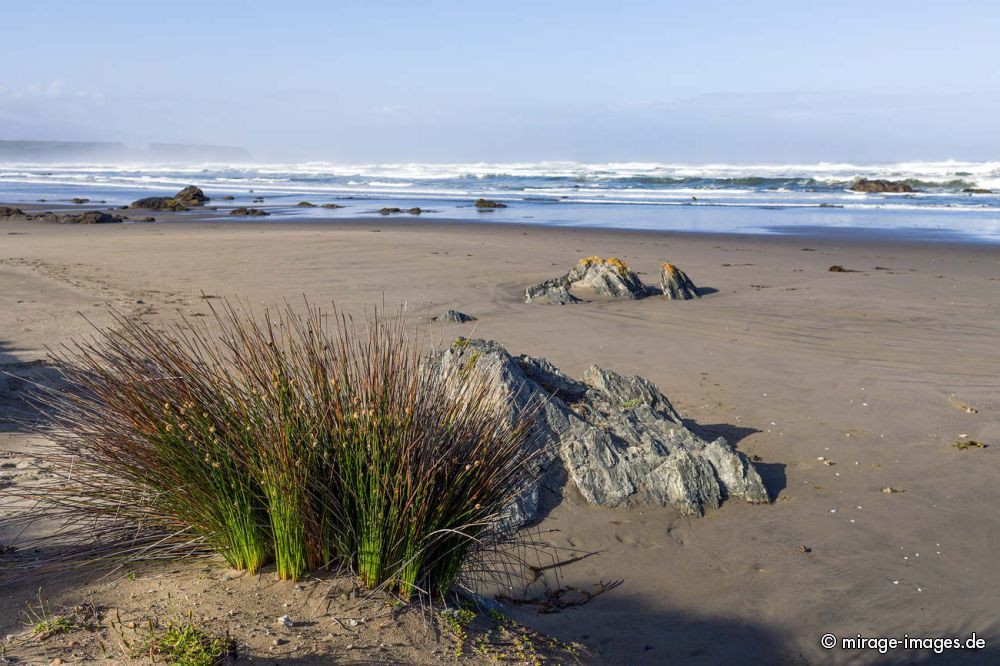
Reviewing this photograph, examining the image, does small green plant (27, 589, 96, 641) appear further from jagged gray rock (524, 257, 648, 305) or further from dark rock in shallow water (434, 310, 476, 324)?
jagged gray rock (524, 257, 648, 305)

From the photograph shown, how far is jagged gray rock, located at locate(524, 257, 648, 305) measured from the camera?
11.9m

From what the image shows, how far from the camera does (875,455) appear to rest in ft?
20.1

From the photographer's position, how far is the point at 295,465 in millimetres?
3053

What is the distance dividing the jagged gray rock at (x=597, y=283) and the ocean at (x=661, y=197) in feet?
39.1

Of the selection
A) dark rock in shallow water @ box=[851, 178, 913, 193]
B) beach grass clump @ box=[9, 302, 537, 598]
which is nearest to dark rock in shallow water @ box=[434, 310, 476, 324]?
beach grass clump @ box=[9, 302, 537, 598]

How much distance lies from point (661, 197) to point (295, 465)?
1535 inches

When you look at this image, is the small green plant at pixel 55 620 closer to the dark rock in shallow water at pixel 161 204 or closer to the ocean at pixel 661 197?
the ocean at pixel 661 197

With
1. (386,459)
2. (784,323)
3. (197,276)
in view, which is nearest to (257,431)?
(386,459)

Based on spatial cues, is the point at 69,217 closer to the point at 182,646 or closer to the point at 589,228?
the point at 589,228

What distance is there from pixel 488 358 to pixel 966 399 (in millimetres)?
4523

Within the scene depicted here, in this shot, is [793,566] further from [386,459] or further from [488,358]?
[386,459]

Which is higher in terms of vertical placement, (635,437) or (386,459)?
(386,459)

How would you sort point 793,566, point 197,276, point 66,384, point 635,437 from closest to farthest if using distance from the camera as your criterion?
point 793,566, point 635,437, point 66,384, point 197,276

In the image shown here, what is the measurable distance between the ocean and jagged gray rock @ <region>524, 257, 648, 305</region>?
1192 centimetres
